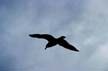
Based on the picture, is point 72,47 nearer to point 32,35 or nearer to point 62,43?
point 62,43

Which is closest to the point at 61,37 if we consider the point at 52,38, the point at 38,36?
the point at 52,38

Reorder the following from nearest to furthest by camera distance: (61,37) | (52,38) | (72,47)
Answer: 1. (61,37)
2. (52,38)
3. (72,47)

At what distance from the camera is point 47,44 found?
174 ft

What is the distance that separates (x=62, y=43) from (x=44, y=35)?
15.4 feet

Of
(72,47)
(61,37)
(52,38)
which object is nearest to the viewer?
(61,37)

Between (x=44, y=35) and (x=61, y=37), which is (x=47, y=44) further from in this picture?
(x=61, y=37)

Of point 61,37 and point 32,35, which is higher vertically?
point 32,35

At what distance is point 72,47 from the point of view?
5800 centimetres

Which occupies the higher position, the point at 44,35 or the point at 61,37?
the point at 44,35

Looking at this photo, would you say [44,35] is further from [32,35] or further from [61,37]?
[61,37]

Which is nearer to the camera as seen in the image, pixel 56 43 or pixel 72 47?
pixel 56 43

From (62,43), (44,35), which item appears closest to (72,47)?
(62,43)

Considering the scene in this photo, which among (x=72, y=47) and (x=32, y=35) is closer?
(x=32, y=35)

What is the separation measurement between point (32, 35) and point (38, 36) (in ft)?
4.73
